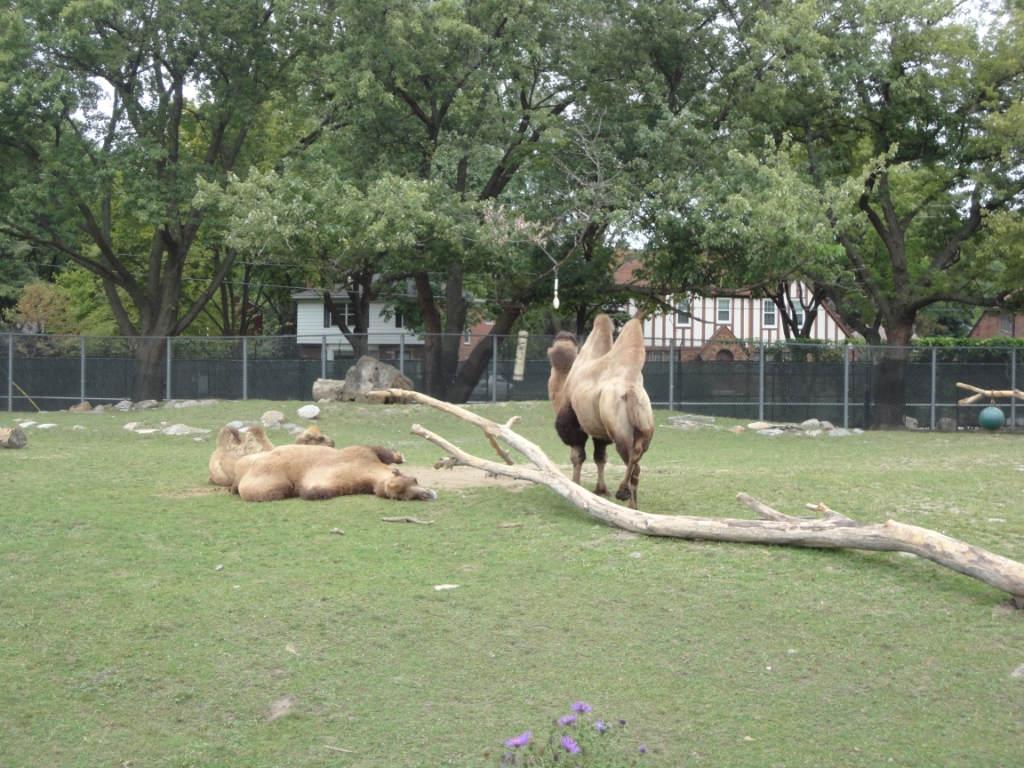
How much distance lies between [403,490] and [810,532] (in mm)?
4062

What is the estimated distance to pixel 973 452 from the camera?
18344mm

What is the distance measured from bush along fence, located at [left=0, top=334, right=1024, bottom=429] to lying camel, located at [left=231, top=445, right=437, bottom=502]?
16.2 m

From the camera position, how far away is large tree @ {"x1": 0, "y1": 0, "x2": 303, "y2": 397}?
2795 centimetres

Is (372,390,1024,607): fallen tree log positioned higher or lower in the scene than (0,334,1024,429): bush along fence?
lower

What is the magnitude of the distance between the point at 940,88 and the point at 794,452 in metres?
14.9

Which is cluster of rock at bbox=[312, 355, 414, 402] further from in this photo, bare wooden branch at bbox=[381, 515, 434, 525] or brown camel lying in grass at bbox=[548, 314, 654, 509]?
bare wooden branch at bbox=[381, 515, 434, 525]

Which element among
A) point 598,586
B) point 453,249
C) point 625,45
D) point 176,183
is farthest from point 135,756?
A: point 176,183

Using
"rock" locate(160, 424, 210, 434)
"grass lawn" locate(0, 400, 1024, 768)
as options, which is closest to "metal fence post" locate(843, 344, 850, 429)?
"rock" locate(160, 424, 210, 434)

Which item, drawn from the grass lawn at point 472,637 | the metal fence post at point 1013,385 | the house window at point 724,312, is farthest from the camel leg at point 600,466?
the house window at point 724,312

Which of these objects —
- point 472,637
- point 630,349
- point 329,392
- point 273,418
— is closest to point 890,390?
point 329,392

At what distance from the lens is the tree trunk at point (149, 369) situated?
29.2 m

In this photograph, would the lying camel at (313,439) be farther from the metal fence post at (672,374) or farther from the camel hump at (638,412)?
the metal fence post at (672,374)

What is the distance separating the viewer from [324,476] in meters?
10.5

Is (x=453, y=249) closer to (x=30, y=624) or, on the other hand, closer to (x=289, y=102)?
(x=289, y=102)
